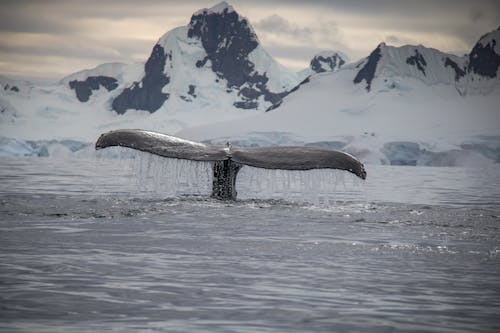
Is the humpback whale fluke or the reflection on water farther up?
the humpback whale fluke

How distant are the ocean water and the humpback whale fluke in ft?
2.92

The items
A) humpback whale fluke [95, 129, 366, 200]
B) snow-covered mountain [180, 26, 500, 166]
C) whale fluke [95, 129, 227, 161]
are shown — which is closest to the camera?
whale fluke [95, 129, 227, 161]

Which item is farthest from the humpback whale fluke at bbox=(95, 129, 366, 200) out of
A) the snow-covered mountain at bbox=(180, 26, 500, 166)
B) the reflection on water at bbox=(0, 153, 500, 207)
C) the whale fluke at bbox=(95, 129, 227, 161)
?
the snow-covered mountain at bbox=(180, 26, 500, 166)

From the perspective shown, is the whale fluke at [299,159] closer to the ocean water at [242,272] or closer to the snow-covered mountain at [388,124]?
the ocean water at [242,272]

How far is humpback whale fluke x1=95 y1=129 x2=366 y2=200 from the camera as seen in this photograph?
1373 centimetres

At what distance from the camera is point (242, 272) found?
8.48 m

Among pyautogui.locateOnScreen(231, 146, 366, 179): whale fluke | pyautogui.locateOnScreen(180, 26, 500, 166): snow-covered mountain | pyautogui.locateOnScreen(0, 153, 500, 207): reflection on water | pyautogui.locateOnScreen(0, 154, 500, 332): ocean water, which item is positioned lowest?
pyautogui.locateOnScreen(0, 154, 500, 332): ocean water

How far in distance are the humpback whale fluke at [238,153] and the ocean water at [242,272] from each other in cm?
89

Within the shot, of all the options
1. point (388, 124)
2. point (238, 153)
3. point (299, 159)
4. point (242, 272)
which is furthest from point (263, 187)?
point (388, 124)

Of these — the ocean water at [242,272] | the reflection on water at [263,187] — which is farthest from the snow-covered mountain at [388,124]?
the ocean water at [242,272]

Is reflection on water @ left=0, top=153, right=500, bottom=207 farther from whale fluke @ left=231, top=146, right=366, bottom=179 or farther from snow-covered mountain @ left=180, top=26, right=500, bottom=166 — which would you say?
snow-covered mountain @ left=180, top=26, right=500, bottom=166

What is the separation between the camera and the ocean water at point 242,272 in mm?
6445

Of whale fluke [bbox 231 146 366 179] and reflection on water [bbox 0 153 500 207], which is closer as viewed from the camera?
whale fluke [bbox 231 146 366 179]

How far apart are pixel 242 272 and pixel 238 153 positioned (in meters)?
6.44
